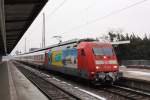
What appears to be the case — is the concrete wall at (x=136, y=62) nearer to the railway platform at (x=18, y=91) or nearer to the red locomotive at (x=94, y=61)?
the red locomotive at (x=94, y=61)

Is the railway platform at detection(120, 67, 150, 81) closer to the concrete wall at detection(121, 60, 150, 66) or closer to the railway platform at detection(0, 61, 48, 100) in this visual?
the railway platform at detection(0, 61, 48, 100)

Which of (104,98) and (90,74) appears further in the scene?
(90,74)

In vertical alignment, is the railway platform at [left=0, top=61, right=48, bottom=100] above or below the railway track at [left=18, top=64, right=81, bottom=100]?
above

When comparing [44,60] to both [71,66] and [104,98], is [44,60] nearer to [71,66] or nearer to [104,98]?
[71,66]

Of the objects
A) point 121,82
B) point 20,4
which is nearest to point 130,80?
point 121,82

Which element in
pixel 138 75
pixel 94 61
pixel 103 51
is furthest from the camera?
pixel 138 75

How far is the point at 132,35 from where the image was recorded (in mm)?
70750

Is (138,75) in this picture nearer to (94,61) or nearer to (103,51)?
(103,51)

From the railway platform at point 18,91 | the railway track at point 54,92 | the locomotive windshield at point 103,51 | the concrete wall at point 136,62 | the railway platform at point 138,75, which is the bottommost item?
the railway track at point 54,92

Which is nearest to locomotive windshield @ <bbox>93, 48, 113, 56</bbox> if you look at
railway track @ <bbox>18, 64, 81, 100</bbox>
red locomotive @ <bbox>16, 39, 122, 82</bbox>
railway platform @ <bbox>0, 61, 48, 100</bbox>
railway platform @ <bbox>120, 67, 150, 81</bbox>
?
red locomotive @ <bbox>16, 39, 122, 82</bbox>

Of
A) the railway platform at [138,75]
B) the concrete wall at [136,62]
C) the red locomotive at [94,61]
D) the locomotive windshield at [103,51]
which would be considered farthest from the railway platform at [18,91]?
the concrete wall at [136,62]

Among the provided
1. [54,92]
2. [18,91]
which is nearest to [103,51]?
[54,92]

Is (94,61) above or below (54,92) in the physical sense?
above

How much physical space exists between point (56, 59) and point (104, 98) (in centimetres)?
1476
